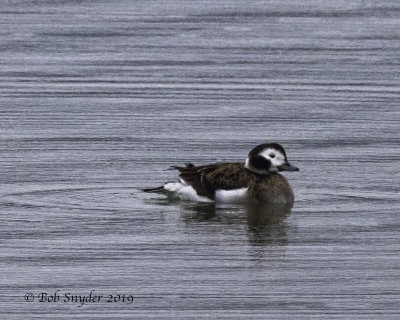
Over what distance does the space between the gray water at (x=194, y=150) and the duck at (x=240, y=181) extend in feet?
0.57

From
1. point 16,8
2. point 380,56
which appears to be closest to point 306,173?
point 380,56

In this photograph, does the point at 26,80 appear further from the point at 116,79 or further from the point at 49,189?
the point at 49,189

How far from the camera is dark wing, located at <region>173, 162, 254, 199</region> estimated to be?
40.6ft

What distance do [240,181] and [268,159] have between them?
1.02 ft

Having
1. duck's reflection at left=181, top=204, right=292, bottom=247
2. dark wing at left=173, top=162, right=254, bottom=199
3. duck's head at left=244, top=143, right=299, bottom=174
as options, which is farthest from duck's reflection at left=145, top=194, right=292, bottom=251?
duck's head at left=244, top=143, right=299, bottom=174

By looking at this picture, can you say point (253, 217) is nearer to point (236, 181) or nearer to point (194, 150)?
point (236, 181)

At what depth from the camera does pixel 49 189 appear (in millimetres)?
12492

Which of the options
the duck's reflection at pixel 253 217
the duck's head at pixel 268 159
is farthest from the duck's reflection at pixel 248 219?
the duck's head at pixel 268 159

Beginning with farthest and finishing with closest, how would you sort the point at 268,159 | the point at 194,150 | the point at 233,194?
the point at 194,150, the point at 268,159, the point at 233,194

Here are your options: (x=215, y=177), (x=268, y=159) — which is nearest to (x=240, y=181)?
(x=215, y=177)

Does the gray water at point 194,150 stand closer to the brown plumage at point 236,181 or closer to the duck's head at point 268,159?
the brown plumage at point 236,181

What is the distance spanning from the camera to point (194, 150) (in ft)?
46.3

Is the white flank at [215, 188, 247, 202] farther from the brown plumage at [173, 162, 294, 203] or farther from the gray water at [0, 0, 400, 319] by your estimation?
the gray water at [0, 0, 400, 319]

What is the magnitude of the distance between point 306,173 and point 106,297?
4.50 meters
